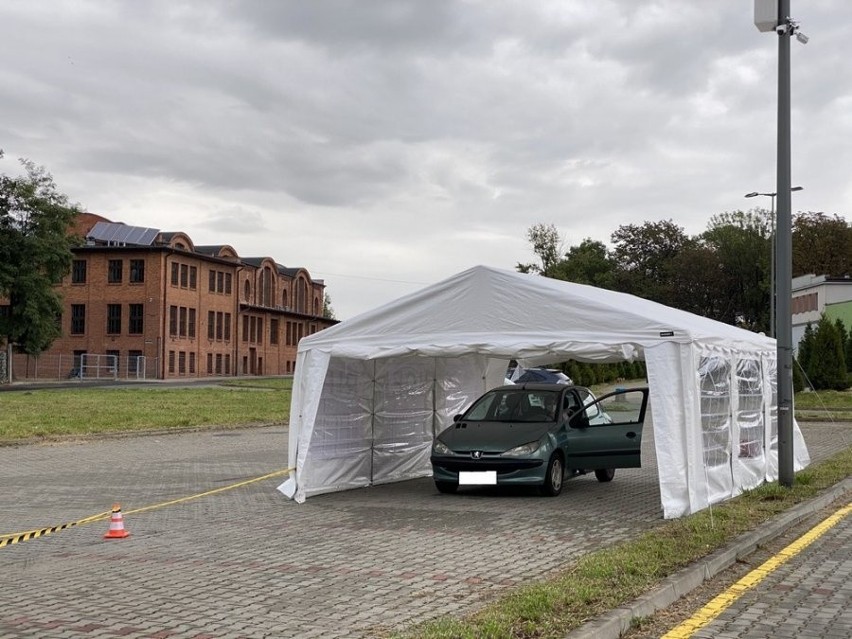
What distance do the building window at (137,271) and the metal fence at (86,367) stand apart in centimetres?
582

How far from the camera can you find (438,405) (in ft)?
57.4

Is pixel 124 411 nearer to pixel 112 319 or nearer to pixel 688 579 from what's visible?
pixel 688 579

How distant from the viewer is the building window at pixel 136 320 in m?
75.5

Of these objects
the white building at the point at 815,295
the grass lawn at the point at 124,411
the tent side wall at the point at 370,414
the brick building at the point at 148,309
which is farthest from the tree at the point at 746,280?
the tent side wall at the point at 370,414

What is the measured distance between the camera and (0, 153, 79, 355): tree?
66250 mm

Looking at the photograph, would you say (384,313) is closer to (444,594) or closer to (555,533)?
(555,533)

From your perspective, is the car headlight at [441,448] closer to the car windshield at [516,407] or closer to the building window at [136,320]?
the car windshield at [516,407]

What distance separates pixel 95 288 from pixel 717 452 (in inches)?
2791

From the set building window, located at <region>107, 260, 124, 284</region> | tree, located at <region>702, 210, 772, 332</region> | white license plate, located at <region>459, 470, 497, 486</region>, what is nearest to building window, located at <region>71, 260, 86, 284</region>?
building window, located at <region>107, 260, 124, 284</region>

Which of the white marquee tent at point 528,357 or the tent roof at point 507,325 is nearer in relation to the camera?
the white marquee tent at point 528,357

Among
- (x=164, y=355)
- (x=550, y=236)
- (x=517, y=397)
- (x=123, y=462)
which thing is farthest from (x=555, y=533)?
(x=550, y=236)

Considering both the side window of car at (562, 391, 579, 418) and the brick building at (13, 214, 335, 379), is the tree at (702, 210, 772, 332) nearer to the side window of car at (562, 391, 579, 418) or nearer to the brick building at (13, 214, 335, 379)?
the brick building at (13, 214, 335, 379)

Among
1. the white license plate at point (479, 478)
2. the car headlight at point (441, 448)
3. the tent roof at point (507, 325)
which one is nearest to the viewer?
the tent roof at point (507, 325)

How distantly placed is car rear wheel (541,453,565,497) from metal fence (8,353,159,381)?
2487 inches
